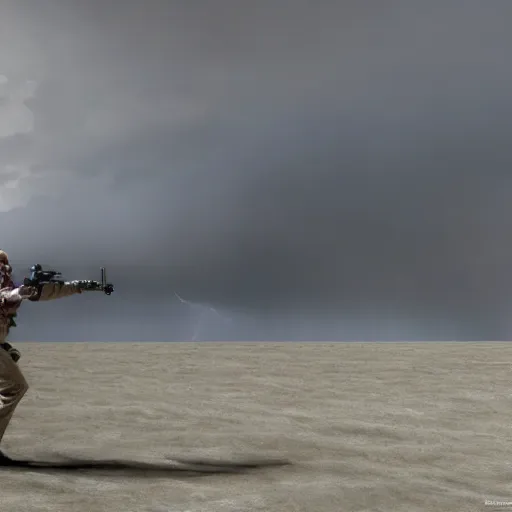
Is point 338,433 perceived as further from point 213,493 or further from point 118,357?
point 118,357

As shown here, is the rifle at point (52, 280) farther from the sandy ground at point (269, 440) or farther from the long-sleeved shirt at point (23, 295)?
the sandy ground at point (269, 440)

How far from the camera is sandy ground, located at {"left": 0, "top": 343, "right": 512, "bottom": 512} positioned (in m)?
5.36

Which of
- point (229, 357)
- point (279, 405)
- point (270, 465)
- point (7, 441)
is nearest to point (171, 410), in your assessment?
point (279, 405)

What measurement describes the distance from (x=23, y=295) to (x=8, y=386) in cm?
102

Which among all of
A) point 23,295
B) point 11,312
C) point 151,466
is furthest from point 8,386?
point 151,466

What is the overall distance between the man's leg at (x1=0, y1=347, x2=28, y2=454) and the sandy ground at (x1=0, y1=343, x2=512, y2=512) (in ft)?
2.17

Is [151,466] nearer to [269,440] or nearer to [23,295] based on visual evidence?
[269,440]

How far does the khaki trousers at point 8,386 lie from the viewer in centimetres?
641

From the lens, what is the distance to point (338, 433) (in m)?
8.15

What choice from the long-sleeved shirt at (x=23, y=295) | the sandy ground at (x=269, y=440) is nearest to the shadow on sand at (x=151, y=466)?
the sandy ground at (x=269, y=440)

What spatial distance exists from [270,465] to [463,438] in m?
2.93

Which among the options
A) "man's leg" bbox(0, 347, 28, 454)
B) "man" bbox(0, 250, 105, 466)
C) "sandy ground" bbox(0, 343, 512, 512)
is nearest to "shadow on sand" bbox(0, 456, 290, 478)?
"sandy ground" bbox(0, 343, 512, 512)

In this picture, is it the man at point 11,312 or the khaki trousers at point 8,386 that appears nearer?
the man at point 11,312

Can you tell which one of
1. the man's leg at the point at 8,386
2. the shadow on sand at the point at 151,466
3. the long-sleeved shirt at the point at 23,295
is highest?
the long-sleeved shirt at the point at 23,295
